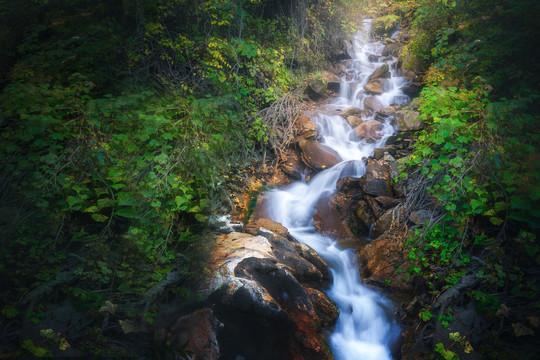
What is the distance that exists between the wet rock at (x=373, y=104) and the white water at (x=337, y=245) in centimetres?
28

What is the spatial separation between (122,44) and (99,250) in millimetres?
4145

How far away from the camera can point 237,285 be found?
2.87 meters

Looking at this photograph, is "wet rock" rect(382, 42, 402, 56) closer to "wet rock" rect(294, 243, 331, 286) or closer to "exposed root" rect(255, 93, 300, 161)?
"exposed root" rect(255, 93, 300, 161)

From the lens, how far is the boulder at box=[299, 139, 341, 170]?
6508 millimetres

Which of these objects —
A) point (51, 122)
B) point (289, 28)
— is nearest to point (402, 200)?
point (51, 122)

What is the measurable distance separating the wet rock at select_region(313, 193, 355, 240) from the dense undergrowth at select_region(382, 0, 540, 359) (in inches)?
59.7

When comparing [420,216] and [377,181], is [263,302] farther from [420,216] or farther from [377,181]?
[377,181]

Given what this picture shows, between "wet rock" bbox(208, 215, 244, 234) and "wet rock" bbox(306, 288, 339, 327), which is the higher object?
"wet rock" bbox(208, 215, 244, 234)

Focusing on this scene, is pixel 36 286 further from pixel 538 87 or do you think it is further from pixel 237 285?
pixel 538 87

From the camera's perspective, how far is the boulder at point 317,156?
21.4 ft

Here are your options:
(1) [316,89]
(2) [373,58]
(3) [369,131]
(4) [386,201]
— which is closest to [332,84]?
(1) [316,89]

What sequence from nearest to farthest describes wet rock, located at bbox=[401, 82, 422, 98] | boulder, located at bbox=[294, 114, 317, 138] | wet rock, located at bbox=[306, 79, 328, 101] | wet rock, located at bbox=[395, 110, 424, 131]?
wet rock, located at bbox=[395, 110, 424, 131] → boulder, located at bbox=[294, 114, 317, 138] → wet rock, located at bbox=[401, 82, 422, 98] → wet rock, located at bbox=[306, 79, 328, 101]

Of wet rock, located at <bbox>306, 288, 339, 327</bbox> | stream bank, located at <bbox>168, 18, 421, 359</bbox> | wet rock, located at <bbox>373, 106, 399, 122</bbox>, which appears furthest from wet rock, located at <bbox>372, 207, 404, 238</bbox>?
wet rock, located at <bbox>373, 106, 399, 122</bbox>

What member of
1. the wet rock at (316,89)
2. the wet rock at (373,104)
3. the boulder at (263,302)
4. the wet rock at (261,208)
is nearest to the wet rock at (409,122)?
the wet rock at (373,104)
